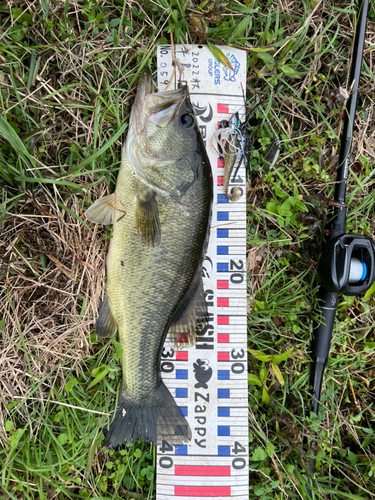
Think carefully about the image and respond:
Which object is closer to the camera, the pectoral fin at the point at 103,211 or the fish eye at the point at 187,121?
the fish eye at the point at 187,121

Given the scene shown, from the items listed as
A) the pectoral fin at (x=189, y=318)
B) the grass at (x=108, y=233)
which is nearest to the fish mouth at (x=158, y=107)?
the grass at (x=108, y=233)

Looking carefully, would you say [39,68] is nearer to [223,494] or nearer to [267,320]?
[267,320]

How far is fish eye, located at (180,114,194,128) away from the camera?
2.21 metres

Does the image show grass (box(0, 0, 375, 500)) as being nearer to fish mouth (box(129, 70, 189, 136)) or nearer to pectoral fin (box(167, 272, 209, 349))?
fish mouth (box(129, 70, 189, 136))

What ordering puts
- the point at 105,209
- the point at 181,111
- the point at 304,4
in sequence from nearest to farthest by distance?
the point at 181,111 → the point at 105,209 → the point at 304,4

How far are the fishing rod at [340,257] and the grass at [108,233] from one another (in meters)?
0.10

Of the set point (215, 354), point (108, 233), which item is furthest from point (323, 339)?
point (108, 233)

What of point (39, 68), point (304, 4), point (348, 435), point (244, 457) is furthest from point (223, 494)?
point (304, 4)

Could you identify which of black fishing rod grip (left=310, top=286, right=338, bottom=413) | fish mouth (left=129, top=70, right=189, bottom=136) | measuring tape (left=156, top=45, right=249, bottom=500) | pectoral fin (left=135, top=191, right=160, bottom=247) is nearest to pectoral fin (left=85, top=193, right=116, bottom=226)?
pectoral fin (left=135, top=191, right=160, bottom=247)

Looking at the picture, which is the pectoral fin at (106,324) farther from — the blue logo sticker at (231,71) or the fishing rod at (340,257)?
the blue logo sticker at (231,71)

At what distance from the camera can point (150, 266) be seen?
222 cm

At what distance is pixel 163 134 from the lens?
7.17 ft

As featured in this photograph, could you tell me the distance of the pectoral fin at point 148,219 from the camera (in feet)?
7.09

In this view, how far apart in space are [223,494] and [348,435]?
1.15 m
